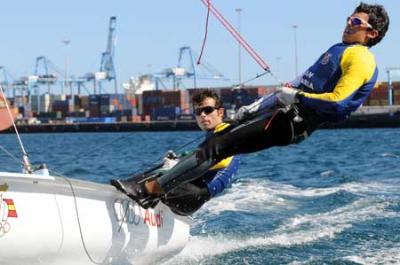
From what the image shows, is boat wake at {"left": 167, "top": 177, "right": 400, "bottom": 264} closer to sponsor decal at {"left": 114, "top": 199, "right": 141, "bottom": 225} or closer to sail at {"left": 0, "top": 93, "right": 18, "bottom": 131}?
sponsor decal at {"left": 114, "top": 199, "right": 141, "bottom": 225}

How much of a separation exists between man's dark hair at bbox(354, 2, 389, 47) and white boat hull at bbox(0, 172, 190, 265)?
6.30ft

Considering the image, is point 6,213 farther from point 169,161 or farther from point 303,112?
point 303,112

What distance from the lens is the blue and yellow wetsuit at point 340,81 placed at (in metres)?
5.06

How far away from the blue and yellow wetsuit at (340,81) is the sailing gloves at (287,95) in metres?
0.04

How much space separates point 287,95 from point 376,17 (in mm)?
718

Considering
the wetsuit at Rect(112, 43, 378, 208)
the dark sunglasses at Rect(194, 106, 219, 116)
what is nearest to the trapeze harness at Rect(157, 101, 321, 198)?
the wetsuit at Rect(112, 43, 378, 208)

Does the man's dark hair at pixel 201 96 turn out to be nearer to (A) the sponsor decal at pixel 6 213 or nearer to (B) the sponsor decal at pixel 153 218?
(B) the sponsor decal at pixel 153 218

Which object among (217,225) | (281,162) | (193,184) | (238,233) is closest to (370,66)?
(193,184)

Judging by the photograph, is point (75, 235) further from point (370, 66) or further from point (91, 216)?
point (370, 66)

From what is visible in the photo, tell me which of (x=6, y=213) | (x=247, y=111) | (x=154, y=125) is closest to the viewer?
(x=6, y=213)

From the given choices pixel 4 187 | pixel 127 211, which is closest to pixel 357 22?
pixel 127 211

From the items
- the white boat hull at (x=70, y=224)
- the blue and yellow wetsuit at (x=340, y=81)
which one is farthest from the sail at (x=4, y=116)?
the blue and yellow wetsuit at (x=340, y=81)

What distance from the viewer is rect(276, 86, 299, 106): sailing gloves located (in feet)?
17.1

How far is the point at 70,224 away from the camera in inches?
203
